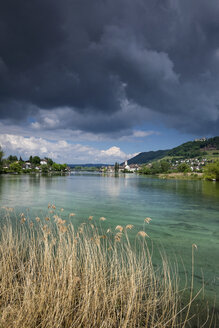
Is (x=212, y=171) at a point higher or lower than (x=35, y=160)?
lower

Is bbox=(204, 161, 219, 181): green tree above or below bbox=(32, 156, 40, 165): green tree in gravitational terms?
below

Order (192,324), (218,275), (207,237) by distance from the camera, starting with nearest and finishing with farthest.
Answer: (192,324), (218,275), (207,237)

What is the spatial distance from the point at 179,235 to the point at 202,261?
3.93 m

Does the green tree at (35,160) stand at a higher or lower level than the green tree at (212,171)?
higher

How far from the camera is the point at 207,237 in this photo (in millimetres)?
12562

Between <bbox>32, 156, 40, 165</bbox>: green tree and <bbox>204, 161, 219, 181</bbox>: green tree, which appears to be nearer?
<bbox>204, 161, 219, 181</bbox>: green tree

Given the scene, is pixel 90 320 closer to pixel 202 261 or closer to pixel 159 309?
pixel 159 309

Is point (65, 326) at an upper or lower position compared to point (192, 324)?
upper

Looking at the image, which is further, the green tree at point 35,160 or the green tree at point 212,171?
the green tree at point 35,160

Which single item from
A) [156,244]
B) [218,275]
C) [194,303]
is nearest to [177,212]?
[156,244]

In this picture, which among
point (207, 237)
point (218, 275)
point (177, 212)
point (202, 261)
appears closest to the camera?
point (218, 275)

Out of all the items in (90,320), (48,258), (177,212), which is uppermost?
(48,258)

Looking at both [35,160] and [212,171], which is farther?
[35,160]

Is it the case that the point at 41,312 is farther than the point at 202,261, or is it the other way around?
the point at 202,261
